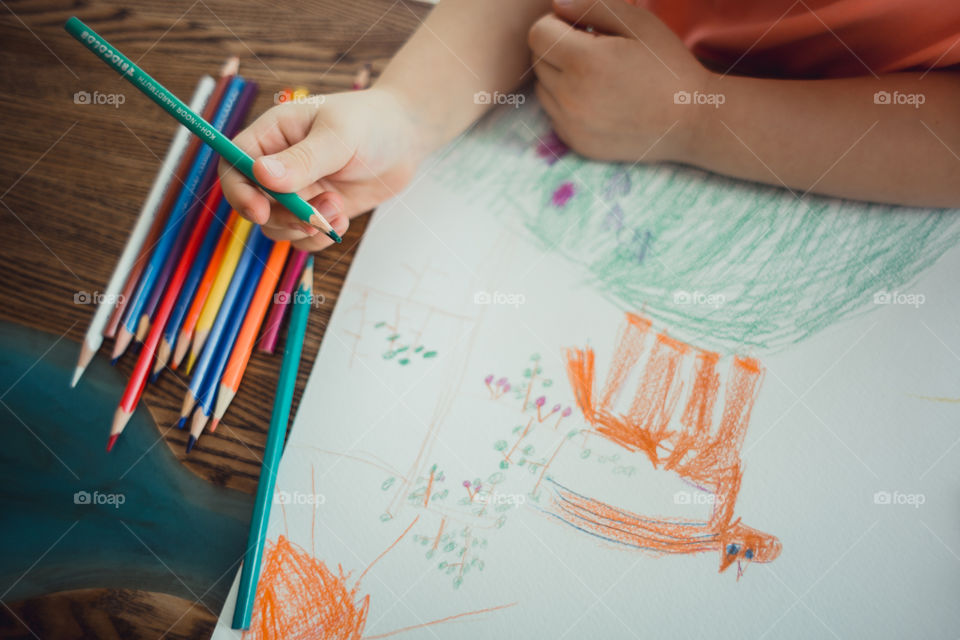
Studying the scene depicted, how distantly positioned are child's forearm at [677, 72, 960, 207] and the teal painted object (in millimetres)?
506

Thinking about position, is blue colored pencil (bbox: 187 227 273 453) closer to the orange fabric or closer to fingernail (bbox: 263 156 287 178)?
fingernail (bbox: 263 156 287 178)

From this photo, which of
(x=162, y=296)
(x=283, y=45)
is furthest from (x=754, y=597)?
(x=283, y=45)

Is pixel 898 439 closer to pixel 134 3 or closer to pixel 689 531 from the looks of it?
pixel 689 531

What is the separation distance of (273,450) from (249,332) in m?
0.10

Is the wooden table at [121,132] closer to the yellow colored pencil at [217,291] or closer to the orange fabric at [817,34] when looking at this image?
the yellow colored pencil at [217,291]

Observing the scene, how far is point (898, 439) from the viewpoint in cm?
39

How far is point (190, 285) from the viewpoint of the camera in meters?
0.46

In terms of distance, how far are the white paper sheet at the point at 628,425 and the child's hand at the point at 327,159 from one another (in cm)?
4

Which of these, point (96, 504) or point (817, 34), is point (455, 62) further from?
point (96, 504)

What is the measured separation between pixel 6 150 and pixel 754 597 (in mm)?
790

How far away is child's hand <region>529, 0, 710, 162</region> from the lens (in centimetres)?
47

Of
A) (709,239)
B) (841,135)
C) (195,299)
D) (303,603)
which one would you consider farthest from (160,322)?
(841,135)

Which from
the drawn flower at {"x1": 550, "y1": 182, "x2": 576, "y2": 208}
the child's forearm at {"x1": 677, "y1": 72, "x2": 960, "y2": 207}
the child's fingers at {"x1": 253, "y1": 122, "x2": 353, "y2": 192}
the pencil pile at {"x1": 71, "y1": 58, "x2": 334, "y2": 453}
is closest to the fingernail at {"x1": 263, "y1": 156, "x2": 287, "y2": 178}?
the child's fingers at {"x1": 253, "y1": 122, "x2": 353, "y2": 192}

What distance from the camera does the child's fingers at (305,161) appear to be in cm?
38
